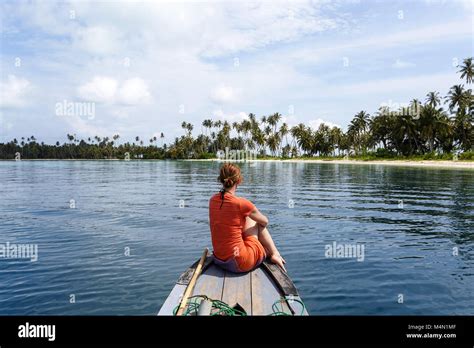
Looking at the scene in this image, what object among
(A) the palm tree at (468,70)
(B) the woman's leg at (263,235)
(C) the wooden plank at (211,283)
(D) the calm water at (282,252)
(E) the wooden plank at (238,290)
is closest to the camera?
(E) the wooden plank at (238,290)

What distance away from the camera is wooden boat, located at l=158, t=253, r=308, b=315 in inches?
262

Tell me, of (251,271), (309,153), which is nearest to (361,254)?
(251,271)

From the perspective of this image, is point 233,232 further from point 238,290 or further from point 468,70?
point 468,70

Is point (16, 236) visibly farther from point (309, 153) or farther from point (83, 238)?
point (309, 153)

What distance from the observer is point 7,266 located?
12820 mm

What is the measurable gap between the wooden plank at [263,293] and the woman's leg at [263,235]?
0.42 metres

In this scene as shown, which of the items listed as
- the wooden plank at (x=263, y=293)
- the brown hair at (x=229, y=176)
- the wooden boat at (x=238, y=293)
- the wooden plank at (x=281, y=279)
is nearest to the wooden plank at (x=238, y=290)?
the wooden boat at (x=238, y=293)

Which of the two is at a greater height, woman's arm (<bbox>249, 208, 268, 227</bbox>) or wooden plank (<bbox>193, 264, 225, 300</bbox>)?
woman's arm (<bbox>249, 208, 268, 227</bbox>)

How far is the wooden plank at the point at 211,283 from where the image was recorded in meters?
7.39

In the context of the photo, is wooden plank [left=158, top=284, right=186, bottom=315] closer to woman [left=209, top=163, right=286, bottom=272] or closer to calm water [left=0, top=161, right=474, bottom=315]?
woman [left=209, top=163, right=286, bottom=272]

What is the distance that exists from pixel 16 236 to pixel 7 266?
501 centimetres

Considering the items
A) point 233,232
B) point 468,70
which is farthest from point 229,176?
point 468,70

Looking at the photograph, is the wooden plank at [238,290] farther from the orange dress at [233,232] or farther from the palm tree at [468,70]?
the palm tree at [468,70]

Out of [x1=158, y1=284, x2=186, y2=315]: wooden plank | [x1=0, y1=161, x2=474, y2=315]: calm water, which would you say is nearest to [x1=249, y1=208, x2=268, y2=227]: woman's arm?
[x1=158, y1=284, x2=186, y2=315]: wooden plank
